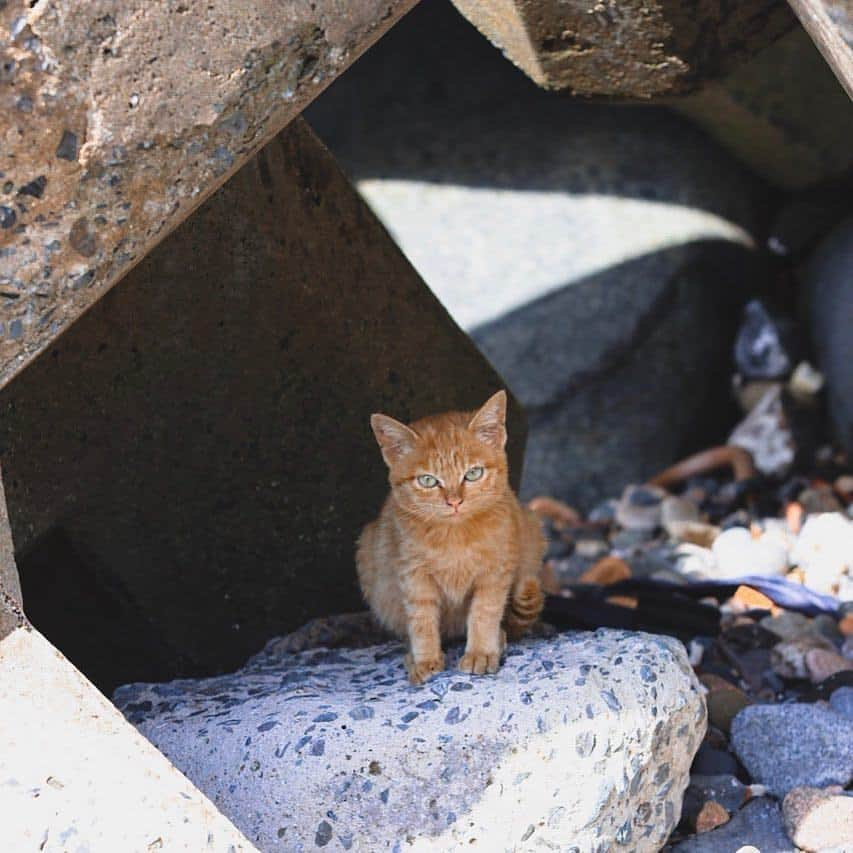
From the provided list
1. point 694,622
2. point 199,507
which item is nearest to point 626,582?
point 694,622

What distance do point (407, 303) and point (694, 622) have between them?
1.39m

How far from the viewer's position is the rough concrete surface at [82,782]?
226 cm

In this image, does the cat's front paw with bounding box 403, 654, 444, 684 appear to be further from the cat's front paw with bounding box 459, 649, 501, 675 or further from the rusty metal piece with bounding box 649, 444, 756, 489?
the rusty metal piece with bounding box 649, 444, 756, 489

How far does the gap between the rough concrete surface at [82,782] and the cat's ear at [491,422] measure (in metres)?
1.23

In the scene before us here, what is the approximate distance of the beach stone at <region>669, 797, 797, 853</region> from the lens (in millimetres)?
3068

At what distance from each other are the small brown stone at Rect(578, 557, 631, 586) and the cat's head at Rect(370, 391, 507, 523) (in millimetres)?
1728

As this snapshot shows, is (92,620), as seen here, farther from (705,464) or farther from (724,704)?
(705,464)

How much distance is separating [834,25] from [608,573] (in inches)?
113

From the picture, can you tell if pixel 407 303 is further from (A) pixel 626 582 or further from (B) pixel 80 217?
(B) pixel 80 217

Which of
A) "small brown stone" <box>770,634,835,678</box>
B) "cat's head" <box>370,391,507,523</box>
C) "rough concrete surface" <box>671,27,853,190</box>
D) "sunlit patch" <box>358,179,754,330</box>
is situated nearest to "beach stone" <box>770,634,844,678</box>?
"small brown stone" <box>770,634,835,678</box>

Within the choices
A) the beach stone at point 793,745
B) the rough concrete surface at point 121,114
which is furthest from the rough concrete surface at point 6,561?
the beach stone at point 793,745

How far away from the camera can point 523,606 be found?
332 cm

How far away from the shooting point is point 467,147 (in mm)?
6867

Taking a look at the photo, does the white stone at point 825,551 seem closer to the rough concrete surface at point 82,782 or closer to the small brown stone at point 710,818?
the small brown stone at point 710,818
